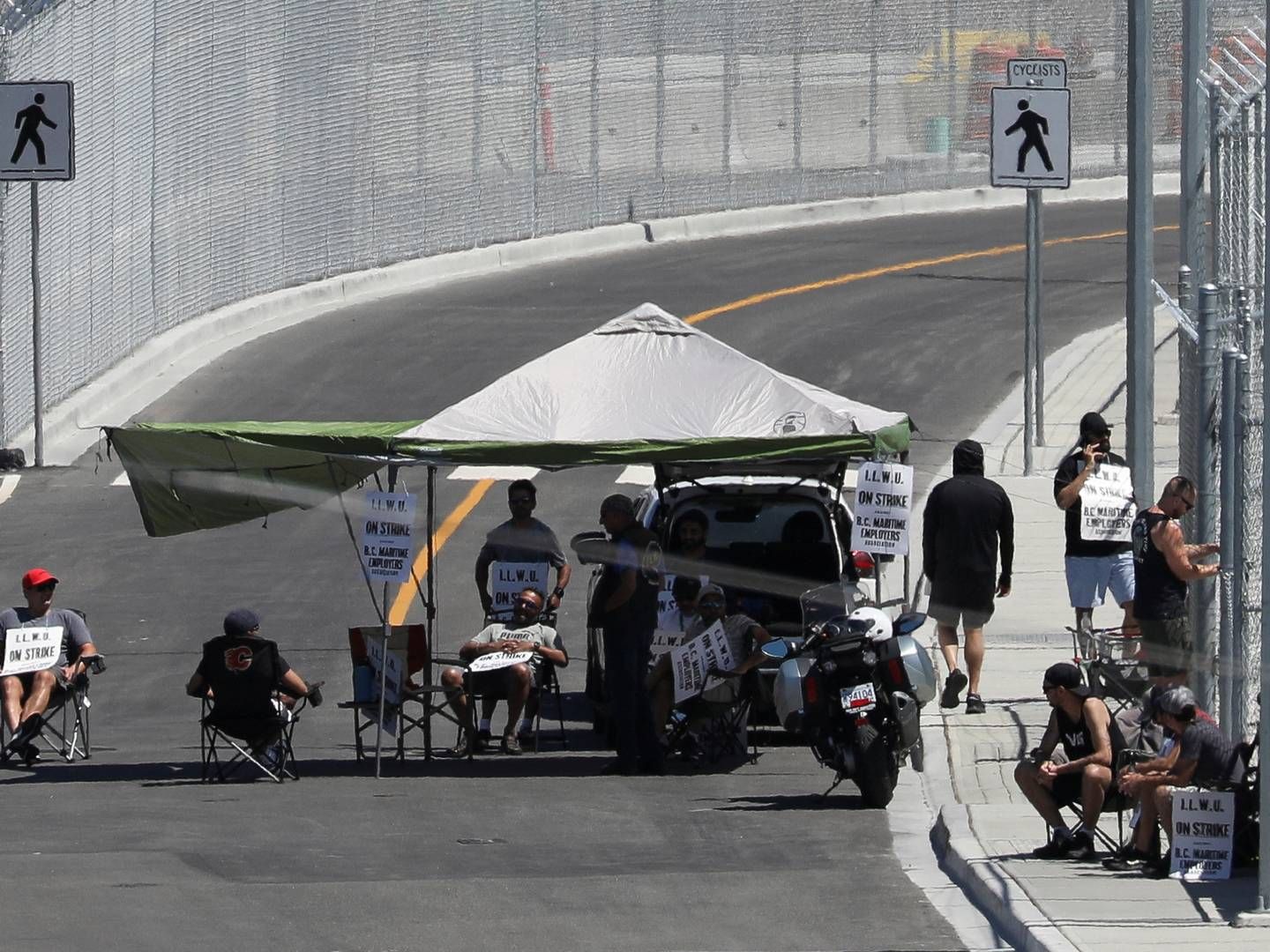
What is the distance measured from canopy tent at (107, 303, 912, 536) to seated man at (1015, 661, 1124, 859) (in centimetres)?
338

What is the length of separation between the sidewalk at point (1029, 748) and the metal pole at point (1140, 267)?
167 centimetres

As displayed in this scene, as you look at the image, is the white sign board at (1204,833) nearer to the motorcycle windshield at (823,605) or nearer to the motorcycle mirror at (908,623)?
the motorcycle mirror at (908,623)

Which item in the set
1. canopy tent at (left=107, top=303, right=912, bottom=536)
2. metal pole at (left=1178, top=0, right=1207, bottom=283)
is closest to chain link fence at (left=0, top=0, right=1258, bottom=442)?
canopy tent at (left=107, top=303, right=912, bottom=536)

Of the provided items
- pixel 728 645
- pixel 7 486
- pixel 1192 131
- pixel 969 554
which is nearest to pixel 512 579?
pixel 728 645

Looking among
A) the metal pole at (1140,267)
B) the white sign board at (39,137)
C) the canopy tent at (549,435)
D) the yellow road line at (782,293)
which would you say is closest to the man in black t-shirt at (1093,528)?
the metal pole at (1140,267)

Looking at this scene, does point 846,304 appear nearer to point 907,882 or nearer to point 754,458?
point 754,458

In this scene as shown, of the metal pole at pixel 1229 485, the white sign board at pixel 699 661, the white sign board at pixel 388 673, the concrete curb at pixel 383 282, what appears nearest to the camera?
the metal pole at pixel 1229 485

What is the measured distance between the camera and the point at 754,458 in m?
14.5

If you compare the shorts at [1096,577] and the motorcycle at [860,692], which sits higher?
the shorts at [1096,577]

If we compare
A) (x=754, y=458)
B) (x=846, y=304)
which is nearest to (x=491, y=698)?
(x=754, y=458)

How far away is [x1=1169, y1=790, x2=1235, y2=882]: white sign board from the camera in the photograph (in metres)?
10.4

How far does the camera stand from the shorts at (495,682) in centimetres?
1520

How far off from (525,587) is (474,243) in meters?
18.4

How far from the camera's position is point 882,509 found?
1494 cm
